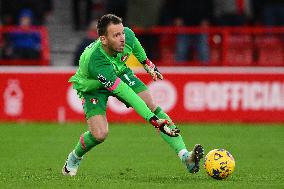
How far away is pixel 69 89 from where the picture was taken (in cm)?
1817

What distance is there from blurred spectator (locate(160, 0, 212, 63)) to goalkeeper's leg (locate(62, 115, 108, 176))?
7.47 metres

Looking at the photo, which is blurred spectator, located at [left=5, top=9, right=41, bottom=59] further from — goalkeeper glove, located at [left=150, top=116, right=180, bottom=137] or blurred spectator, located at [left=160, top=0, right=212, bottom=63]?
goalkeeper glove, located at [left=150, top=116, right=180, bottom=137]

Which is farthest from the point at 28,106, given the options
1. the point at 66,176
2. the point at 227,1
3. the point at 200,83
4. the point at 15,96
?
the point at 66,176

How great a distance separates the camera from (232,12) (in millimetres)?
20859

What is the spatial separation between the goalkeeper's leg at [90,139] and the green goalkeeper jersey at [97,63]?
1.24 feet

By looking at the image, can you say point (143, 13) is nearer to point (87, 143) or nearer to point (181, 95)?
point (181, 95)

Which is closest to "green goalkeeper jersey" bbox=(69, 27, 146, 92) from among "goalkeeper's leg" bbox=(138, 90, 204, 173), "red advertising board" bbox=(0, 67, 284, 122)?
"goalkeeper's leg" bbox=(138, 90, 204, 173)

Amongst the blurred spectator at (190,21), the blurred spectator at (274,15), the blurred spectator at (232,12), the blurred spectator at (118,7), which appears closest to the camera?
the blurred spectator at (190,21)

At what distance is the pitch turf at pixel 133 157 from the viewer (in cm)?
1033

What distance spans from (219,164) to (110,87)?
1477mm

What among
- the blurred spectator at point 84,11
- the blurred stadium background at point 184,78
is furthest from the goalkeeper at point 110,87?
the blurred spectator at point 84,11

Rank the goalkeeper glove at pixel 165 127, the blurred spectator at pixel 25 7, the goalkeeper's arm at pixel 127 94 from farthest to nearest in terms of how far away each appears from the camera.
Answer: the blurred spectator at pixel 25 7 < the goalkeeper's arm at pixel 127 94 < the goalkeeper glove at pixel 165 127

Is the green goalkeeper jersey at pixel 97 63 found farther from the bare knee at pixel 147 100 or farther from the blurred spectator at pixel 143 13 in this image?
the blurred spectator at pixel 143 13

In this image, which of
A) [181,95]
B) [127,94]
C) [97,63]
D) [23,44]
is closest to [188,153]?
[127,94]
